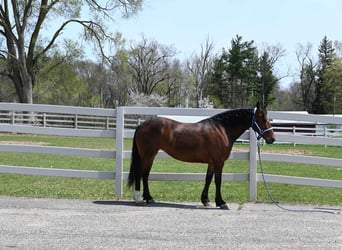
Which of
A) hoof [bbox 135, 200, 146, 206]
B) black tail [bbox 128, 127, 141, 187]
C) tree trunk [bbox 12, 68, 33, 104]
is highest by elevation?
tree trunk [bbox 12, 68, 33, 104]

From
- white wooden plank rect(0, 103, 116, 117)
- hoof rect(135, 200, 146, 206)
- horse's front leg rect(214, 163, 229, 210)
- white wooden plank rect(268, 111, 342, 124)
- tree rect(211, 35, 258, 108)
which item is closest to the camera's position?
horse's front leg rect(214, 163, 229, 210)

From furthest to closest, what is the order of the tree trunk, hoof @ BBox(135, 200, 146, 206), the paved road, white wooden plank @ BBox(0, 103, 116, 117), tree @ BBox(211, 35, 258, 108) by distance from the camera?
tree @ BBox(211, 35, 258, 108) < the tree trunk < white wooden plank @ BBox(0, 103, 116, 117) < hoof @ BBox(135, 200, 146, 206) < the paved road

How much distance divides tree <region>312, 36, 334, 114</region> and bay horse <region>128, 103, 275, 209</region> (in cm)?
6990

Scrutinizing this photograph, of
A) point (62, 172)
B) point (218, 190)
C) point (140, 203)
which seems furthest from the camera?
point (62, 172)

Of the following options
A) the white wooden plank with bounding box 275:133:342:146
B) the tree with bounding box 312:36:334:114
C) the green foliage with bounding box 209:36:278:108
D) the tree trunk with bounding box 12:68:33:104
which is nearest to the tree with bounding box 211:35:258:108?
the green foliage with bounding box 209:36:278:108

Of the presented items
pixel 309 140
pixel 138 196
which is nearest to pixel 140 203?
pixel 138 196

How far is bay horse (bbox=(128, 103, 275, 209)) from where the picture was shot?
736 cm

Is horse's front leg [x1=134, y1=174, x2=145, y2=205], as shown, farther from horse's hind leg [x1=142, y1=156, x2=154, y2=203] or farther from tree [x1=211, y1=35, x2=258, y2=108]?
tree [x1=211, y1=35, x2=258, y2=108]

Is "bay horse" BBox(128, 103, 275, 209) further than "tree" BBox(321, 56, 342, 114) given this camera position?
No

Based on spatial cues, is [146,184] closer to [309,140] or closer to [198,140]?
[198,140]

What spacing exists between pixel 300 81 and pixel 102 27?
48067mm

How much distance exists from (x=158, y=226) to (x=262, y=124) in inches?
103

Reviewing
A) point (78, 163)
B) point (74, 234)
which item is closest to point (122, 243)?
point (74, 234)

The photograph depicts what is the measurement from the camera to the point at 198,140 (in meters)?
7.36
